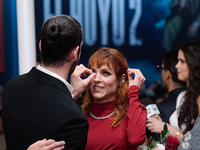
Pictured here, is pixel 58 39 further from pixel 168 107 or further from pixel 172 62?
pixel 172 62

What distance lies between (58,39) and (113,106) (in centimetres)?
84

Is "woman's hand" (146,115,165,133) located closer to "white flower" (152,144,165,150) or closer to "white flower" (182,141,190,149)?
"white flower" (182,141,190,149)

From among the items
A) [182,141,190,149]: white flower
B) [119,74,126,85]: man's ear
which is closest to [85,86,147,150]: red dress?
[119,74,126,85]: man's ear

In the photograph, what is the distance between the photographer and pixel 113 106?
5.86ft

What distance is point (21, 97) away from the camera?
1.09 meters

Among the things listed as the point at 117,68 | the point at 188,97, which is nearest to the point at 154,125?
the point at 188,97

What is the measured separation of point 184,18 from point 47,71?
2.78 metres

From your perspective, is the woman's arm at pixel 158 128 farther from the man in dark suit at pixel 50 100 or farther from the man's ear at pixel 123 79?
the man in dark suit at pixel 50 100

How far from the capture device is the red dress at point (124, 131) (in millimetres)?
1599

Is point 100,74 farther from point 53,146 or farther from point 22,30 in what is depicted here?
point 53,146

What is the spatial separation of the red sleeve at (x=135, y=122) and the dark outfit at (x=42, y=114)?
59 cm

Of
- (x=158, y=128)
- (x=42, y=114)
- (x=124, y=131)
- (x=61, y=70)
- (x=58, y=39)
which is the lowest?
(x=158, y=128)

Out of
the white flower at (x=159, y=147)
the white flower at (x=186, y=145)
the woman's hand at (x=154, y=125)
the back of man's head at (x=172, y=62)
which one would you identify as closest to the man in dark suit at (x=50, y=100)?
the white flower at (x=159, y=147)

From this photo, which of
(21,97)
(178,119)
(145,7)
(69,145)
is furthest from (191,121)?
(145,7)
